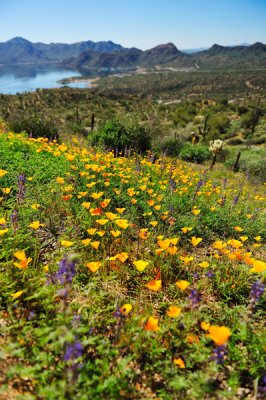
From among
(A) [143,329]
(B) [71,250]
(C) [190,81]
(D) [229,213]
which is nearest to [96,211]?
(B) [71,250]

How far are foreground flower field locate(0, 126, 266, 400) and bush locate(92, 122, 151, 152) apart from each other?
7.77 m

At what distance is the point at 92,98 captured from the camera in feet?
170

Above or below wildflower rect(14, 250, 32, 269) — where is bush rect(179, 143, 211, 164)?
below

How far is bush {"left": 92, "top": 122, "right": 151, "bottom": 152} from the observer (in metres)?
12.5

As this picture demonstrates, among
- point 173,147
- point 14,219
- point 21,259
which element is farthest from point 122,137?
point 21,259

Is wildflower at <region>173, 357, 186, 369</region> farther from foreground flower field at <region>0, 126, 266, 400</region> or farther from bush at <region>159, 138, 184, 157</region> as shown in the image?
bush at <region>159, 138, 184, 157</region>

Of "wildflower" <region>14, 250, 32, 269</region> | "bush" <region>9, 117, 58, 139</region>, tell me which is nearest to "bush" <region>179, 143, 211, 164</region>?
"bush" <region>9, 117, 58, 139</region>

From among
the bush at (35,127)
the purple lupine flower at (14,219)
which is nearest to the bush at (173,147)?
the bush at (35,127)

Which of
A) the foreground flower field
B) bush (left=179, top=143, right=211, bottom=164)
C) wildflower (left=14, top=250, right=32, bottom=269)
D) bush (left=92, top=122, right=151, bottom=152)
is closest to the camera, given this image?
the foreground flower field

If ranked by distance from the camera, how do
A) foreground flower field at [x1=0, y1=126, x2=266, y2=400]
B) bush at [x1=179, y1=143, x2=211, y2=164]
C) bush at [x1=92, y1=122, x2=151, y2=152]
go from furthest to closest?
1. bush at [x1=179, y1=143, x2=211, y2=164]
2. bush at [x1=92, y1=122, x2=151, y2=152]
3. foreground flower field at [x1=0, y1=126, x2=266, y2=400]

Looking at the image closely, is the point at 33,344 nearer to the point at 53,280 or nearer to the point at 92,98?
the point at 53,280

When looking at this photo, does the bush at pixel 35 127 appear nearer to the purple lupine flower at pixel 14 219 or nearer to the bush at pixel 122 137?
the bush at pixel 122 137

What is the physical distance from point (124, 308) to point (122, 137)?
1093cm

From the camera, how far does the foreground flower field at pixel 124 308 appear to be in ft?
6.75
